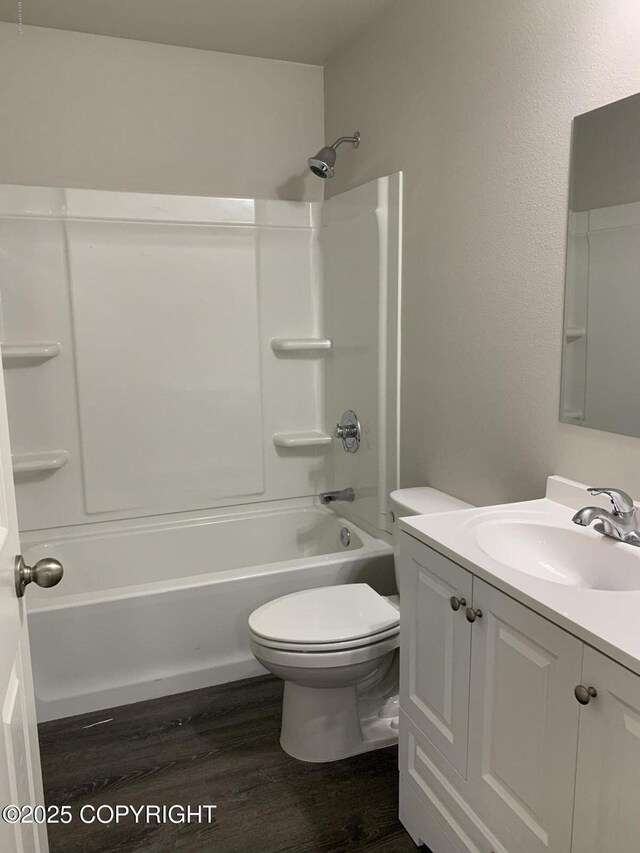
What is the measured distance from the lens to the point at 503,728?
4.30 ft

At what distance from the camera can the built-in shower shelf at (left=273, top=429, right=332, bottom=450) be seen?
3105 millimetres

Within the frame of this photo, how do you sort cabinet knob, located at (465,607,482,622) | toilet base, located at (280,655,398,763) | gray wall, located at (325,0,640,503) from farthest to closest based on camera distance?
1. toilet base, located at (280,655,398,763)
2. gray wall, located at (325,0,640,503)
3. cabinet knob, located at (465,607,482,622)

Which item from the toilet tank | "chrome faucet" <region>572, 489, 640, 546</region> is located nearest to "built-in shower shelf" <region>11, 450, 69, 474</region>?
the toilet tank

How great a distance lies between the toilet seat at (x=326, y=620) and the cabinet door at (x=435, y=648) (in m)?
0.28

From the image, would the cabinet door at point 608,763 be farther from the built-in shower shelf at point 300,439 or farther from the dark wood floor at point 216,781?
the built-in shower shelf at point 300,439

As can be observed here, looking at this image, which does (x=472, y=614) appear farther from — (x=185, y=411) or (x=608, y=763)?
(x=185, y=411)

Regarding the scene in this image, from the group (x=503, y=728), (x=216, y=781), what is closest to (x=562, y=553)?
Answer: (x=503, y=728)

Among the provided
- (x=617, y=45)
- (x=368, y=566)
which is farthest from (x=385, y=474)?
(x=617, y=45)

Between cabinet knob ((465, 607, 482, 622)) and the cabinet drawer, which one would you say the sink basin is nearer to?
cabinet knob ((465, 607, 482, 622))

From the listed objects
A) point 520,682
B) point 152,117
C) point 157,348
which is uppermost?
point 152,117

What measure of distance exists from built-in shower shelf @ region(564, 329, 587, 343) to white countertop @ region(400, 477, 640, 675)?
→ 367 mm

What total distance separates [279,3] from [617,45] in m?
1.37

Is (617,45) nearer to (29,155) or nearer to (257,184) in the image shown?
(257,184)

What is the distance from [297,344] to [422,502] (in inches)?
44.1
